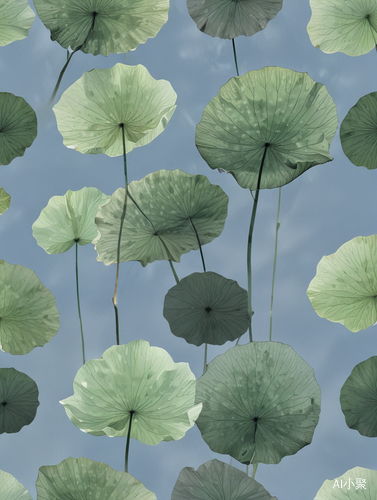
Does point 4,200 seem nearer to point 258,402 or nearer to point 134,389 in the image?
point 134,389

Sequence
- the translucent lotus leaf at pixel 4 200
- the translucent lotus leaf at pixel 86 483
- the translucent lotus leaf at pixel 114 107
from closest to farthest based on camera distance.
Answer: the translucent lotus leaf at pixel 86 483 → the translucent lotus leaf at pixel 114 107 → the translucent lotus leaf at pixel 4 200

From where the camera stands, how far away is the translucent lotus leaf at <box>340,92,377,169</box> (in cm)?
61

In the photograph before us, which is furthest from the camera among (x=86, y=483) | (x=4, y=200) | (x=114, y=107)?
(x=4, y=200)

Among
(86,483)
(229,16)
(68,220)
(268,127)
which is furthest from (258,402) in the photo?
(229,16)

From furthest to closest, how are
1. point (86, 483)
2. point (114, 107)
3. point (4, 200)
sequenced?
point (4, 200) → point (114, 107) → point (86, 483)

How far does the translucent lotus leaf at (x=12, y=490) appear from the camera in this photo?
49 cm

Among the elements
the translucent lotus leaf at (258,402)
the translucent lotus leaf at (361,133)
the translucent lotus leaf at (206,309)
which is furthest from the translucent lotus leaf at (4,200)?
the translucent lotus leaf at (361,133)

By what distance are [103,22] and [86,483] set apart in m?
0.60

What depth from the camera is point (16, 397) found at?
25.2 inches

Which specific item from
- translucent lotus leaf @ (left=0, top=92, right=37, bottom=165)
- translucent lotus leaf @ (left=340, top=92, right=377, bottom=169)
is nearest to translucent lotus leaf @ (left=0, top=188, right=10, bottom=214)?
translucent lotus leaf @ (left=0, top=92, right=37, bottom=165)

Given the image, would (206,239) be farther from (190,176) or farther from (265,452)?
(265,452)

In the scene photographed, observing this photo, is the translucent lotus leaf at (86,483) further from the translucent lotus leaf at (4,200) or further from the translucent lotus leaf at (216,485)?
the translucent lotus leaf at (4,200)

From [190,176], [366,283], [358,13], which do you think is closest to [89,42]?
[190,176]

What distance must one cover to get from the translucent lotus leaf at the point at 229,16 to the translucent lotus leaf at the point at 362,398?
53cm
